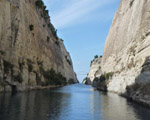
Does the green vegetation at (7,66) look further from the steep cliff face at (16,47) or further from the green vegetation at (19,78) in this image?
the green vegetation at (19,78)

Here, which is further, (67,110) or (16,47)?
(16,47)

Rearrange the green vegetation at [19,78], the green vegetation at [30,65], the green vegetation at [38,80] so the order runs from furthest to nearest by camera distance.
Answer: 1. the green vegetation at [38,80]
2. the green vegetation at [30,65]
3. the green vegetation at [19,78]

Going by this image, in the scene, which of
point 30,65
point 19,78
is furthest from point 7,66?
point 30,65

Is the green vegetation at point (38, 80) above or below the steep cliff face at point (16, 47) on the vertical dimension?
below

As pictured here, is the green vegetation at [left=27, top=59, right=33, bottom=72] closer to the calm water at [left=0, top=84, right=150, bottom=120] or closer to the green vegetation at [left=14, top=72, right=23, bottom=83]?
the green vegetation at [left=14, top=72, right=23, bottom=83]

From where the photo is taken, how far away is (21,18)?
37438 millimetres

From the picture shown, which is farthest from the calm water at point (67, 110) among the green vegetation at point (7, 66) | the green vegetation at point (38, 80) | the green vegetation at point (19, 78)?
the green vegetation at point (38, 80)

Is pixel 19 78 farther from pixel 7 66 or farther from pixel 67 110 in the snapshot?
pixel 67 110

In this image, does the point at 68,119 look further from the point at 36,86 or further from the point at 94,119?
the point at 36,86

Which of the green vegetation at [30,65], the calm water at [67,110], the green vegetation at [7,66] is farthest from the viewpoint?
Answer: the green vegetation at [30,65]

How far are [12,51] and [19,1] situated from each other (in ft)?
35.9

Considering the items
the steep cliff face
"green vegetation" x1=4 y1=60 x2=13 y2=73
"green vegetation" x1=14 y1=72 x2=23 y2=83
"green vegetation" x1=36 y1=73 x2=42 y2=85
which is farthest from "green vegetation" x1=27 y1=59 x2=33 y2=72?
"green vegetation" x1=4 y1=60 x2=13 y2=73

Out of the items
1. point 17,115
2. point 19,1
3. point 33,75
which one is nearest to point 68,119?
point 17,115

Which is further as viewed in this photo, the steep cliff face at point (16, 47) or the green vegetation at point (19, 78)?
the green vegetation at point (19, 78)
